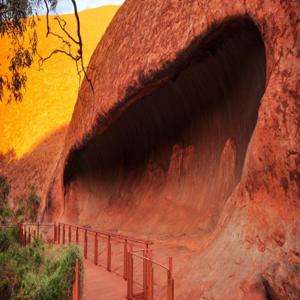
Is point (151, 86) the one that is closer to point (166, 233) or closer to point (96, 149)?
point (166, 233)

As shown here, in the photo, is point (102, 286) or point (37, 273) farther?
point (37, 273)

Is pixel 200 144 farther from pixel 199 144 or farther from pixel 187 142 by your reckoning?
pixel 187 142

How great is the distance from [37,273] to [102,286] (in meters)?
1.85

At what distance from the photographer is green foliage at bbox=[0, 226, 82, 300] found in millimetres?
6664

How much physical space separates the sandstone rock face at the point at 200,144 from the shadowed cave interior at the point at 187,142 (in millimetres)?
44

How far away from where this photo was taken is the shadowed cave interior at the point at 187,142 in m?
9.36

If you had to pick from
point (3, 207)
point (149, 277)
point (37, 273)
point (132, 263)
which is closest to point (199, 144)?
point (37, 273)

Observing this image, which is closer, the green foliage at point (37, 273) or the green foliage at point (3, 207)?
the green foliage at point (37, 273)

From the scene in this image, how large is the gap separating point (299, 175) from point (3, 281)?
21.6 feet

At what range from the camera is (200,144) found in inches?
458

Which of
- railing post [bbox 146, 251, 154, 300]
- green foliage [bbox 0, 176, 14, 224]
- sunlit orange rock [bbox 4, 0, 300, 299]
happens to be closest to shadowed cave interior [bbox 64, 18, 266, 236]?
sunlit orange rock [bbox 4, 0, 300, 299]

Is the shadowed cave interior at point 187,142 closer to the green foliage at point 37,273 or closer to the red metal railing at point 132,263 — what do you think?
the red metal railing at point 132,263

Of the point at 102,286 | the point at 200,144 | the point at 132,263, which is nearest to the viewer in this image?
the point at 132,263

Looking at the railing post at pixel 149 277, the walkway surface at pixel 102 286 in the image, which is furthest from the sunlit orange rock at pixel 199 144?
the walkway surface at pixel 102 286
